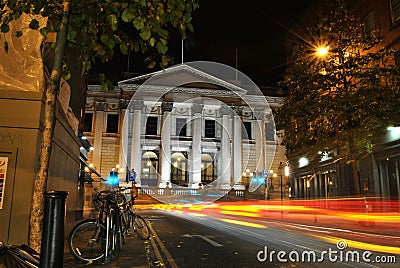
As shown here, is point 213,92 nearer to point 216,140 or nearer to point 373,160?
point 216,140

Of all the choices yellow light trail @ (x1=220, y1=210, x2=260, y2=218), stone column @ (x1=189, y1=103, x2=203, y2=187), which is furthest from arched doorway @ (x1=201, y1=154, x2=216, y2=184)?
yellow light trail @ (x1=220, y1=210, x2=260, y2=218)

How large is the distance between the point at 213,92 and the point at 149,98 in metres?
9.75

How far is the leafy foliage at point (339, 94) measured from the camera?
15.5 metres

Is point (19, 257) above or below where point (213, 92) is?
below

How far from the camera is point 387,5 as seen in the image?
20.7 meters

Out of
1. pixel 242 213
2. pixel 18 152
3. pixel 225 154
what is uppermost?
pixel 225 154

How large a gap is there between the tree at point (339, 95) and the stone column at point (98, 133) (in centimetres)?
4100

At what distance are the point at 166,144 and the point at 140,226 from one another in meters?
43.3

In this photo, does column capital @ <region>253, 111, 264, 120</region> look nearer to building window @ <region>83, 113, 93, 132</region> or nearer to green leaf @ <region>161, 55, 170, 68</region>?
building window @ <region>83, 113, 93, 132</region>

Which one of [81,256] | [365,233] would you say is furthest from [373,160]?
[81,256]

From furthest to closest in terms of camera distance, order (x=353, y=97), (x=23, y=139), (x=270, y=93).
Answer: (x=270, y=93)
(x=353, y=97)
(x=23, y=139)

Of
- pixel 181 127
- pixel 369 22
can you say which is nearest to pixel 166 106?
pixel 181 127

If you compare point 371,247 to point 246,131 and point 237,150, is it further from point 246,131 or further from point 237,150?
point 246,131

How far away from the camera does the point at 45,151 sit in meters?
5.27
